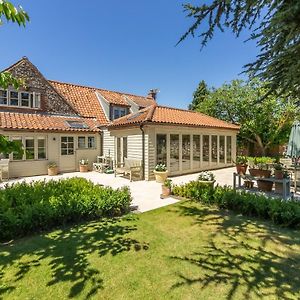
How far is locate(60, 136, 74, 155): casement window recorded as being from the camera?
16812 millimetres

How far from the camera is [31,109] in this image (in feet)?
56.2

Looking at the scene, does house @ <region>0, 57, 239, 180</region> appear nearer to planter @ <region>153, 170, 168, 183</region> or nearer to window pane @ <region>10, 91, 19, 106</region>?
window pane @ <region>10, 91, 19, 106</region>

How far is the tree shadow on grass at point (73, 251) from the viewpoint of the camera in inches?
150

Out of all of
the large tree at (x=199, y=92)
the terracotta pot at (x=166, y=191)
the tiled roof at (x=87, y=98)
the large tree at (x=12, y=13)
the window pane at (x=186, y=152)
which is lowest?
the terracotta pot at (x=166, y=191)

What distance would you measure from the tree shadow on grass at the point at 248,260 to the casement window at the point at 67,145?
1336cm

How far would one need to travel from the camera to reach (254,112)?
2305 cm

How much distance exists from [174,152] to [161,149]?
3.95ft

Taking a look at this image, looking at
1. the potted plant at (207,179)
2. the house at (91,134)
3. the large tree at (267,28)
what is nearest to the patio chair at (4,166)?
the house at (91,134)

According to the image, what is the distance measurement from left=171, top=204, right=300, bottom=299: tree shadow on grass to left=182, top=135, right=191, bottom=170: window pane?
9185 millimetres

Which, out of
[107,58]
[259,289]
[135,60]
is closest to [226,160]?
[135,60]

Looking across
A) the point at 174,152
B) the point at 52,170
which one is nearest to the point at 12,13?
the point at 174,152

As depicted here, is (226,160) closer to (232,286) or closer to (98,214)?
(98,214)

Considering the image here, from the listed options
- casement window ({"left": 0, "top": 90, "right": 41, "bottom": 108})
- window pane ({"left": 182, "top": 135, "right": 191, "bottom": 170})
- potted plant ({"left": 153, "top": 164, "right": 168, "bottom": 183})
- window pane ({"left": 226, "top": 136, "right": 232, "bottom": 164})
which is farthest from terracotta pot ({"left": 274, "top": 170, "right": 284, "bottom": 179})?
casement window ({"left": 0, "top": 90, "right": 41, "bottom": 108})

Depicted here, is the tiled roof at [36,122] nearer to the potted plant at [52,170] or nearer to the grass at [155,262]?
the potted plant at [52,170]
